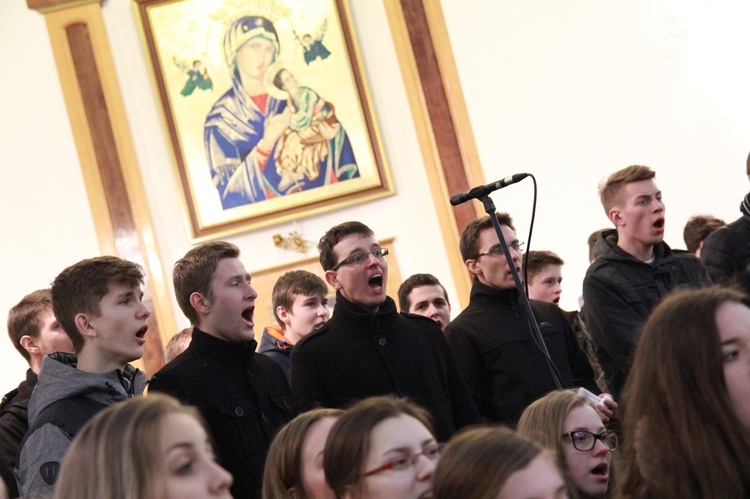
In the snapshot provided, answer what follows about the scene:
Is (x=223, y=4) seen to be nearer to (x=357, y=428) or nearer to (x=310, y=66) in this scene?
(x=310, y=66)

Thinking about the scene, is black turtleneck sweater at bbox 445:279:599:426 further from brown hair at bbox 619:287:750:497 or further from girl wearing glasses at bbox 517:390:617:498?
brown hair at bbox 619:287:750:497

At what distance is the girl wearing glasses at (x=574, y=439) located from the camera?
10.1 feet

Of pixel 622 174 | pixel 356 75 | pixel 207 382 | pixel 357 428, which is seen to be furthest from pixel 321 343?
pixel 356 75

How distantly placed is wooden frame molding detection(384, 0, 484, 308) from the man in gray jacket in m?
5.34

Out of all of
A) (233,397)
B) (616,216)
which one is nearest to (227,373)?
(233,397)

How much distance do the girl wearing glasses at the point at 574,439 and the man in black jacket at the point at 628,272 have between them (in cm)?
126

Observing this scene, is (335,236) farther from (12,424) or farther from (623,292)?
(12,424)

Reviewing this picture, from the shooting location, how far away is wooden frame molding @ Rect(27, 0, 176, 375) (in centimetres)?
870

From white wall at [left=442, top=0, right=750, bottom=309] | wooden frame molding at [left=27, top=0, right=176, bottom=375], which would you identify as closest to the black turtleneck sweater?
white wall at [left=442, top=0, right=750, bottom=309]

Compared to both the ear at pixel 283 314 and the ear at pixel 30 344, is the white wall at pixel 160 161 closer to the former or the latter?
the ear at pixel 283 314

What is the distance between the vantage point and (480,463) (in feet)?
7.23

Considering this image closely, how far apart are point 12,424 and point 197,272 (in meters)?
1.02

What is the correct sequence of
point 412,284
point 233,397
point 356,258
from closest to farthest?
point 233,397 → point 356,258 → point 412,284

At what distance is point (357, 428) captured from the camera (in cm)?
252
